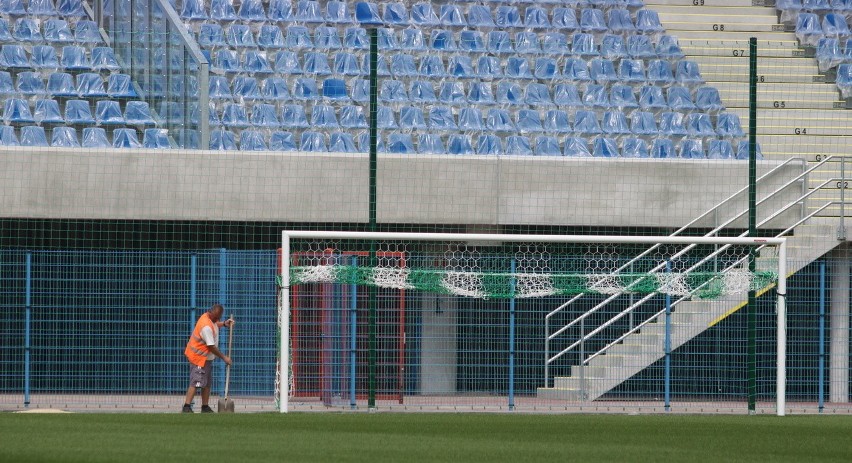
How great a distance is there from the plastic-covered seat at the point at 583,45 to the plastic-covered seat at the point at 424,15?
2326mm

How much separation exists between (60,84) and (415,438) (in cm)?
1077

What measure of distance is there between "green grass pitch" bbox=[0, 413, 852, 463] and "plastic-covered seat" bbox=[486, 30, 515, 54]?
924 centimetres

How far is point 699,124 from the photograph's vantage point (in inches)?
846

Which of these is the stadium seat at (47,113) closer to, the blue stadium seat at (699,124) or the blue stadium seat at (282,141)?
the blue stadium seat at (282,141)

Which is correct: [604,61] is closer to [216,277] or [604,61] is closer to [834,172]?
[834,172]

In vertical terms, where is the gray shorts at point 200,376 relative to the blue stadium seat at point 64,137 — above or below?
below

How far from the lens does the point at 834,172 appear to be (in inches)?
813

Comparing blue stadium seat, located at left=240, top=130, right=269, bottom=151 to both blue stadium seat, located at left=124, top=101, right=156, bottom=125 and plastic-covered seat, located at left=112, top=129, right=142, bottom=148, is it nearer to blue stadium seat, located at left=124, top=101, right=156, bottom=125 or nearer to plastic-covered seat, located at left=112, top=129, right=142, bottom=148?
blue stadium seat, located at left=124, top=101, right=156, bottom=125

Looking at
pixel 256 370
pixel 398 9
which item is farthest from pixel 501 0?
pixel 256 370

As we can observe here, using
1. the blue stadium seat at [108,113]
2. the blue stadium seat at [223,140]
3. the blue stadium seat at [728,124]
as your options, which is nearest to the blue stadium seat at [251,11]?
the blue stadium seat at [108,113]

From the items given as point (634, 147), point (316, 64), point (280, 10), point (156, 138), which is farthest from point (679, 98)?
point (156, 138)

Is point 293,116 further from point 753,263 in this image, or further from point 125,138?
point 753,263

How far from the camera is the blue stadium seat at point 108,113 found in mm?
19603

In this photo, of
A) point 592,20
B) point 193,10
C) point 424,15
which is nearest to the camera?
point 193,10
